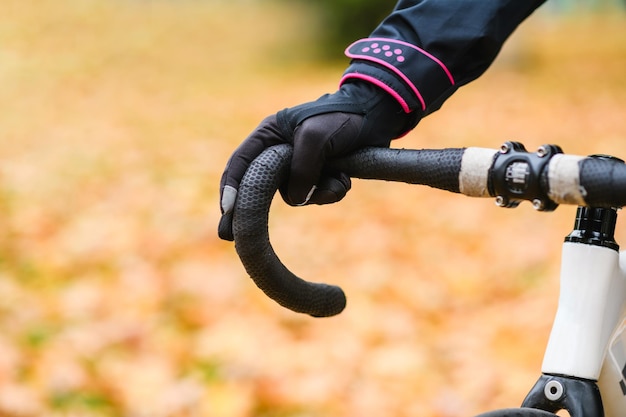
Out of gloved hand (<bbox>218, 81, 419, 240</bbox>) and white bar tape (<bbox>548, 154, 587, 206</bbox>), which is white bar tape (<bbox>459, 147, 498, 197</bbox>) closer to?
white bar tape (<bbox>548, 154, 587, 206</bbox>)

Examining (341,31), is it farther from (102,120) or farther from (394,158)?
(394,158)

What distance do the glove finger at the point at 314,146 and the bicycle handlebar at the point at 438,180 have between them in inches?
0.7

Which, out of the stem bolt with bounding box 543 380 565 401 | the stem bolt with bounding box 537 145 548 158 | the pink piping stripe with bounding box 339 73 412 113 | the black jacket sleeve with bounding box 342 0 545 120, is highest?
the black jacket sleeve with bounding box 342 0 545 120

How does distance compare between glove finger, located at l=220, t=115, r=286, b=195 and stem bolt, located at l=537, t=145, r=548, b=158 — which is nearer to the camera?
stem bolt, located at l=537, t=145, r=548, b=158

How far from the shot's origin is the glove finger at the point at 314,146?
104cm

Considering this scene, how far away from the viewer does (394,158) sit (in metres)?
1.02

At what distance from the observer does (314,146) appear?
3.41 ft

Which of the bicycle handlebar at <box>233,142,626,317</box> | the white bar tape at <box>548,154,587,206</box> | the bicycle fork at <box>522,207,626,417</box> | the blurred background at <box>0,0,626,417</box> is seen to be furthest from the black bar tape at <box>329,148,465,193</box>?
the blurred background at <box>0,0,626,417</box>

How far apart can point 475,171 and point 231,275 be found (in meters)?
2.55

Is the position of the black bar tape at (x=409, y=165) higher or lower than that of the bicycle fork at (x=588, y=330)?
higher

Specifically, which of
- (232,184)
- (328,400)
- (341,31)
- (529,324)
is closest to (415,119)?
(232,184)

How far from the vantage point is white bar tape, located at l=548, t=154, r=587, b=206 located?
2.82 ft

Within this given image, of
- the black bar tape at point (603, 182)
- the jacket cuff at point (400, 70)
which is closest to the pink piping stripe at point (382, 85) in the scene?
the jacket cuff at point (400, 70)

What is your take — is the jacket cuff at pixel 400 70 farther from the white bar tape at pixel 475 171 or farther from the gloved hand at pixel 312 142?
the white bar tape at pixel 475 171
